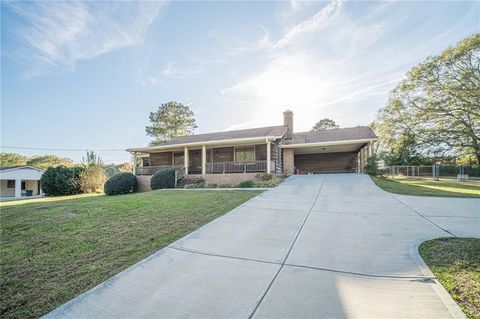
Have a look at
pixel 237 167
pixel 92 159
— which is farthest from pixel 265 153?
pixel 92 159

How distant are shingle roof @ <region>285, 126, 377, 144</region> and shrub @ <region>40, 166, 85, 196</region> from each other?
55.9 feet

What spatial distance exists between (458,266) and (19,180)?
3683 centimetres

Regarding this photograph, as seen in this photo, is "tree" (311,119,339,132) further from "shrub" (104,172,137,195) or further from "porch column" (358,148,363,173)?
"shrub" (104,172,137,195)

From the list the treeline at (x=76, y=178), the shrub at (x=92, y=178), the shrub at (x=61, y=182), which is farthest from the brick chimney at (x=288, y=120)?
the shrub at (x=61, y=182)

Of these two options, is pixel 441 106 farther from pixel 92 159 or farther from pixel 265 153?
pixel 92 159

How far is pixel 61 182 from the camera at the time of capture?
55.3ft

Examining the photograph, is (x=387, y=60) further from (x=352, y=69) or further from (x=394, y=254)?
(x=394, y=254)

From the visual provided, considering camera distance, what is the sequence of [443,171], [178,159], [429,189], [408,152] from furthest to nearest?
[408,152] → [443,171] → [178,159] → [429,189]

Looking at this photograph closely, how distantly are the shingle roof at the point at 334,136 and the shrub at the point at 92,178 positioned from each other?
613 inches

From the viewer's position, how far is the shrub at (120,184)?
1481 centimetres

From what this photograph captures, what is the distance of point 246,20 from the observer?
9281 millimetres

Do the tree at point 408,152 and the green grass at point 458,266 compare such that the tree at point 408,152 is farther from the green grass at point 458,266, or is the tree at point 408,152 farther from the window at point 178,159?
the green grass at point 458,266

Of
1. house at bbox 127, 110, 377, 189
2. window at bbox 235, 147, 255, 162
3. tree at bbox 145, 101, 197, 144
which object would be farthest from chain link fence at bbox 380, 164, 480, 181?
tree at bbox 145, 101, 197, 144

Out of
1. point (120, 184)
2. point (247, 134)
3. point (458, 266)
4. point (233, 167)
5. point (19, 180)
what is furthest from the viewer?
point (19, 180)
